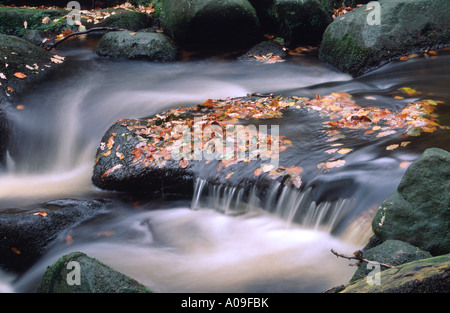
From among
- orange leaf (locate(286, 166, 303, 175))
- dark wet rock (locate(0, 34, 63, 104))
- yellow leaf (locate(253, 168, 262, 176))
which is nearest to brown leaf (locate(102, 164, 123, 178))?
yellow leaf (locate(253, 168, 262, 176))

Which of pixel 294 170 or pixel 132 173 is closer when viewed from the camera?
pixel 294 170

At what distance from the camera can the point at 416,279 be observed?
7.15 feet

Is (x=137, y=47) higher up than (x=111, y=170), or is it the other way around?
(x=137, y=47)

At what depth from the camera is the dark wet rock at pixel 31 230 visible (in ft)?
14.2

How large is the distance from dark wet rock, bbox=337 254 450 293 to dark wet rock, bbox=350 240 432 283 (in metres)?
0.47

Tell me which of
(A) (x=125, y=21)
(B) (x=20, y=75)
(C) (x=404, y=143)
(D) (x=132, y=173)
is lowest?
(D) (x=132, y=173)

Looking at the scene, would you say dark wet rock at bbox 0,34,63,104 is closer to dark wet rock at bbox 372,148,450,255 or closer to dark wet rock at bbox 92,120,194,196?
dark wet rock at bbox 92,120,194,196

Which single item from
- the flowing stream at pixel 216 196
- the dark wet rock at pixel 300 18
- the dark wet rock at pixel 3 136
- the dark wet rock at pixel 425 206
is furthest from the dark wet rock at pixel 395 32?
the dark wet rock at pixel 3 136

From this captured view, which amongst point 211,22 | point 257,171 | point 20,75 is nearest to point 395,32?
point 211,22

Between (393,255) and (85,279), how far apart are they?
2.16 metres

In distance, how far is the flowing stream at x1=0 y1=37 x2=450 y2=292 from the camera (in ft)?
13.0

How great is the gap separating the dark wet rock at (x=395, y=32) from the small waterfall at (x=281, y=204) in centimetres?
459

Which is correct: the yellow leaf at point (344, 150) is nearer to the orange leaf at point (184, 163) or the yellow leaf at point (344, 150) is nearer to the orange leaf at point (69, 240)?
the orange leaf at point (184, 163)

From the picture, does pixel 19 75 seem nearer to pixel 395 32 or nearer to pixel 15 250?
pixel 15 250
